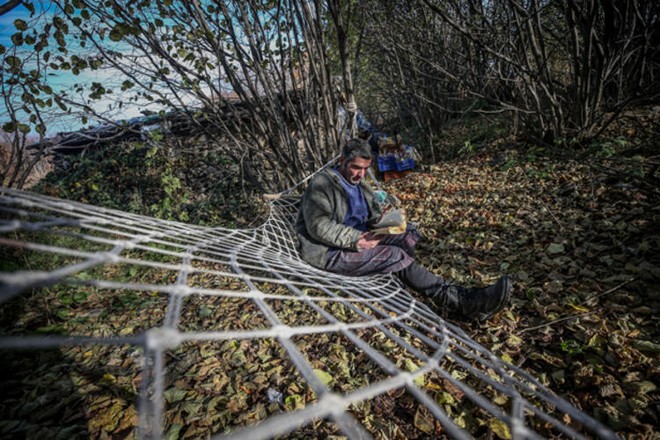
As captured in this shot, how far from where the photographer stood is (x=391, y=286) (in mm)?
2061

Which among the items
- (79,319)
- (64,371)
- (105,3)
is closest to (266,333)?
(64,371)

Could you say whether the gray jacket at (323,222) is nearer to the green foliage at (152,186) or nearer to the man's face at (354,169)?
the man's face at (354,169)

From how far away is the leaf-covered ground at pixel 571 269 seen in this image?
4.35 feet

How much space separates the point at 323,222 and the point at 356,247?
0.99 ft

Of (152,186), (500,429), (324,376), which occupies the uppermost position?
(152,186)

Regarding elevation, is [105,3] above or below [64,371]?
above

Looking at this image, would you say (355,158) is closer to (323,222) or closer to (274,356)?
(323,222)

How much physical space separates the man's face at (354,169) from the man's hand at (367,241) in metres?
0.49

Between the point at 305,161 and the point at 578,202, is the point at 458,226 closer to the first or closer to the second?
the point at 578,202

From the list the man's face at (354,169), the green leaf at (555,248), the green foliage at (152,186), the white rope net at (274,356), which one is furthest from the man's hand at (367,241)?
the green foliage at (152,186)

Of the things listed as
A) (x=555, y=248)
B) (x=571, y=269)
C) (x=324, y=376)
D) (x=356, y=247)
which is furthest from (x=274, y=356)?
(x=555, y=248)

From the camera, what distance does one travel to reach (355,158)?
6.95ft

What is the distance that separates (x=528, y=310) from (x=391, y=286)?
90 cm

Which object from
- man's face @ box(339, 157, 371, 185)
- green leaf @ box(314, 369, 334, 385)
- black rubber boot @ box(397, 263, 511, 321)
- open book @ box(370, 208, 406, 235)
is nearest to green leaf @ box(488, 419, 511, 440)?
black rubber boot @ box(397, 263, 511, 321)
